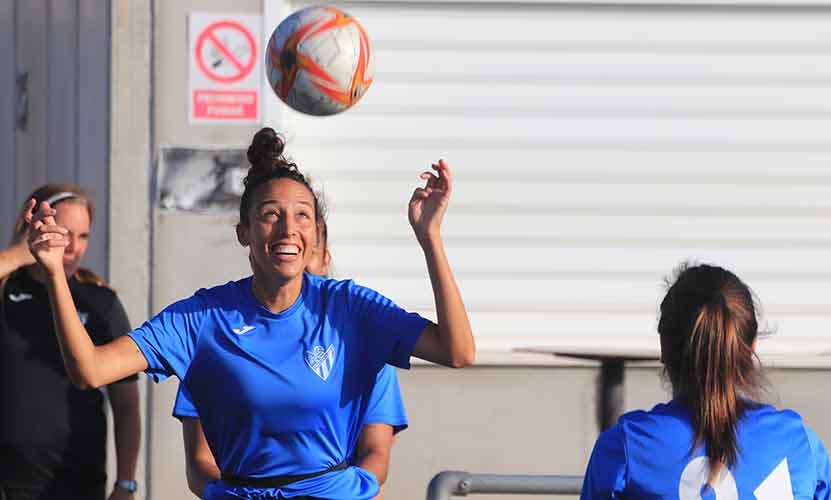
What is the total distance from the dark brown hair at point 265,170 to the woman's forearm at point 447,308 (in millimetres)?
462

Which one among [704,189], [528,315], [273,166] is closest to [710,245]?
[704,189]

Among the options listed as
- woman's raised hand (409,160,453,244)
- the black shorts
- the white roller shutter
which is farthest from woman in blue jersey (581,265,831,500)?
the white roller shutter

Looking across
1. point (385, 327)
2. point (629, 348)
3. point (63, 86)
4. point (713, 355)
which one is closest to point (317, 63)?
point (385, 327)

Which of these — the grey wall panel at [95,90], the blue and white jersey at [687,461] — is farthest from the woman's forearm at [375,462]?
the grey wall panel at [95,90]

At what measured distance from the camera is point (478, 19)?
7543 millimetres

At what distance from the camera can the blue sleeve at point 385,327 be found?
3.96 m

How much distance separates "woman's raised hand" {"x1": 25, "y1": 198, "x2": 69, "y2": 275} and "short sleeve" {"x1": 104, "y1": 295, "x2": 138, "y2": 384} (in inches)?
72.3

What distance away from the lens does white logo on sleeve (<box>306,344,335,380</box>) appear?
12.9ft

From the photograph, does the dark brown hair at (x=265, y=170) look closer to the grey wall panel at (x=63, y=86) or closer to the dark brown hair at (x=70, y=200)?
the dark brown hair at (x=70, y=200)

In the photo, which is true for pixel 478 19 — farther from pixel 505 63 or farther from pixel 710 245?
pixel 710 245

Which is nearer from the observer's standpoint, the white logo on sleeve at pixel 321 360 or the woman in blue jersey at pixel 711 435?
the woman in blue jersey at pixel 711 435

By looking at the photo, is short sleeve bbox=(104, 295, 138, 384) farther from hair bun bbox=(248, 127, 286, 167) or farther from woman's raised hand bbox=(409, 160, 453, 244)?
woman's raised hand bbox=(409, 160, 453, 244)

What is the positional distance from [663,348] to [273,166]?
134 cm

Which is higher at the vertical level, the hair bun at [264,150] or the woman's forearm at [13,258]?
the hair bun at [264,150]
